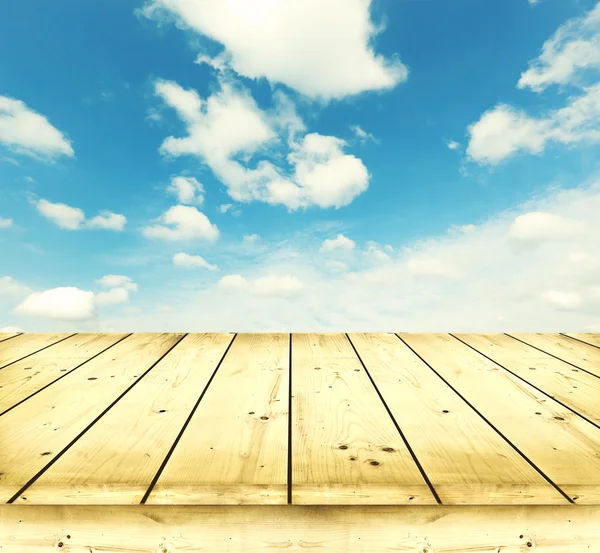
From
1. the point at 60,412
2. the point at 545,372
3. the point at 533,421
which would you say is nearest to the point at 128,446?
the point at 60,412

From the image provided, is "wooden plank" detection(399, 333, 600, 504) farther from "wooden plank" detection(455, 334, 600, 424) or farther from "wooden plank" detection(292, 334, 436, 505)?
"wooden plank" detection(292, 334, 436, 505)

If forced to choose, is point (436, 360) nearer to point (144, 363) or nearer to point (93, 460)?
point (144, 363)

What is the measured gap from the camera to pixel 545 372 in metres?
1.90

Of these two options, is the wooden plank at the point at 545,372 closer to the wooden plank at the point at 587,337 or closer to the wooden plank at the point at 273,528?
the wooden plank at the point at 587,337

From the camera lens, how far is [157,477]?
3.37 feet

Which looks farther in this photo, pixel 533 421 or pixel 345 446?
pixel 533 421

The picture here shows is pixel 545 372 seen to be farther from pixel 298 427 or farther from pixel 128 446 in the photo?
pixel 128 446

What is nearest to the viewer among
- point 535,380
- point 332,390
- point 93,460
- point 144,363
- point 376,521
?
point 376,521

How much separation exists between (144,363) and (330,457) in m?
1.09

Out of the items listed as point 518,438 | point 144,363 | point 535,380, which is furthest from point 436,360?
point 144,363

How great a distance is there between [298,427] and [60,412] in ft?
2.39

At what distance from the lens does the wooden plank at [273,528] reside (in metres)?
0.93

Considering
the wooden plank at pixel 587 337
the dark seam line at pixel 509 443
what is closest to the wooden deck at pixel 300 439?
the dark seam line at pixel 509 443

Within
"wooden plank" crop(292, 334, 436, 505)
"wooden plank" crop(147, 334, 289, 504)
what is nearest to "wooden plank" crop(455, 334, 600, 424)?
"wooden plank" crop(292, 334, 436, 505)
